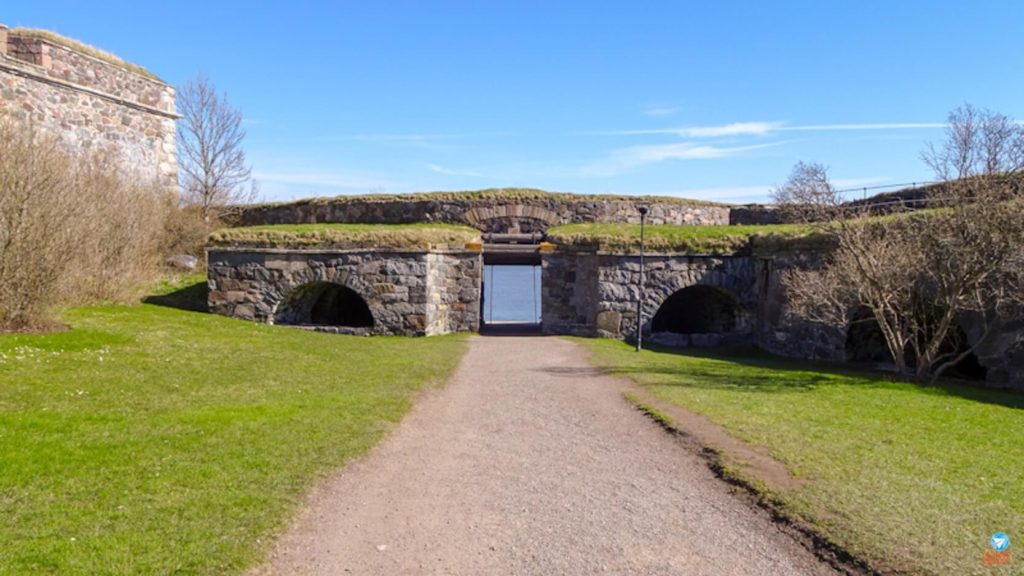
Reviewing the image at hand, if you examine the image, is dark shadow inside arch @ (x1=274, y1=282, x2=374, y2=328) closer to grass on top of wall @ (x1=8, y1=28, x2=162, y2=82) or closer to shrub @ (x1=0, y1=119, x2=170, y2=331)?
shrub @ (x1=0, y1=119, x2=170, y2=331)

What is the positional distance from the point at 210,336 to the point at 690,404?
34.5 feet

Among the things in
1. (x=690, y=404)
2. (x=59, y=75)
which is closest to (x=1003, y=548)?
(x=690, y=404)

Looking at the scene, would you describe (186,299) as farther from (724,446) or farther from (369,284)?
(724,446)

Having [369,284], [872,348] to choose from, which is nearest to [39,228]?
[369,284]

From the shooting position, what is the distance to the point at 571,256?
19.2 meters

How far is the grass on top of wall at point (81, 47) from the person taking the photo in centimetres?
2097

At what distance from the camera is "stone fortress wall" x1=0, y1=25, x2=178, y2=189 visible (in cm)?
1972

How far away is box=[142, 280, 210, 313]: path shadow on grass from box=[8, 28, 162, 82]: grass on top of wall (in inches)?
333

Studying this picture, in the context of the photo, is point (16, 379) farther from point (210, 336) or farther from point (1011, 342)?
point (1011, 342)

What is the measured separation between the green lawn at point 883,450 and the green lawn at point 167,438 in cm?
429

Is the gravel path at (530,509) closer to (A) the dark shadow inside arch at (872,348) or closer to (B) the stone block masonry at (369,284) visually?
(B) the stone block masonry at (369,284)

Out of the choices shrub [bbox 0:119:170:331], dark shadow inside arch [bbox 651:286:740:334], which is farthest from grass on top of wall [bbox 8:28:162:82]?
dark shadow inside arch [bbox 651:286:740:334]

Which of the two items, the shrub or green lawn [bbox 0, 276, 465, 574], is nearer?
green lawn [bbox 0, 276, 465, 574]

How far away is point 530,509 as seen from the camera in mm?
5840
